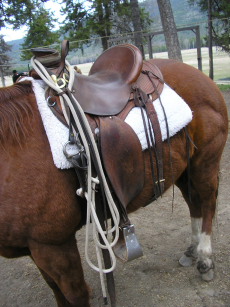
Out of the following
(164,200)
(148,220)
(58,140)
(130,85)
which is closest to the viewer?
(58,140)

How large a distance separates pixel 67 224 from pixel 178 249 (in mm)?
1457

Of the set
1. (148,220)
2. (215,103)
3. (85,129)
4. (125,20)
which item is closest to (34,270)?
(148,220)

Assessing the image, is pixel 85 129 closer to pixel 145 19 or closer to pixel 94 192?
pixel 94 192

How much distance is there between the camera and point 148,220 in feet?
10.4

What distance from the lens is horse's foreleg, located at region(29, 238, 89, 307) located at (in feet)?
4.99

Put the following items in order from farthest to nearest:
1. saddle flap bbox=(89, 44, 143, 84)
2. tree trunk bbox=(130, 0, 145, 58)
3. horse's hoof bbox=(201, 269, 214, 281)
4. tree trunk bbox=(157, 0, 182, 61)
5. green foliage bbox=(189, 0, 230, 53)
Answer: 1. green foliage bbox=(189, 0, 230, 53)
2. tree trunk bbox=(130, 0, 145, 58)
3. tree trunk bbox=(157, 0, 182, 61)
4. horse's hoof bbox=(201, 269, 214, 281)
5. saddle flap bbox=(89, 44, 143, 84)

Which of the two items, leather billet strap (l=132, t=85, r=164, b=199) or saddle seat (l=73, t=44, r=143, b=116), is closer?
saddle seat (l=73, t=44, r=143, b=116)

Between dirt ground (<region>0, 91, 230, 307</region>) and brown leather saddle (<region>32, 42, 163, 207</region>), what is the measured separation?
886 millimetres

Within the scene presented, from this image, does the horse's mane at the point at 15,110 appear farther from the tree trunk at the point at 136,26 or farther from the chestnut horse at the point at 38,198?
the tree trunk at the point at 136,26

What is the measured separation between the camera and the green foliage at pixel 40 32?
1501 centimetres

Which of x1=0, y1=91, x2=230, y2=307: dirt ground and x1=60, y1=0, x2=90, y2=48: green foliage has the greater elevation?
x1=60, y1=0, x2=90, y2=48: green foliage

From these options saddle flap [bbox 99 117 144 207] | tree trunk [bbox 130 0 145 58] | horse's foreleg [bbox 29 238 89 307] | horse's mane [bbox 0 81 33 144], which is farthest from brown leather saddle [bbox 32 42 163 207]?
tree trunk [bbox 130 0 145 58]

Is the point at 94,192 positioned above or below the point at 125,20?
below

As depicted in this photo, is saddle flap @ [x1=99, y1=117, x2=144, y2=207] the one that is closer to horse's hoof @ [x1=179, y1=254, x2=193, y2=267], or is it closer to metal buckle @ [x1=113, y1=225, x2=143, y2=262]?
metal buckle @ [x1=113, y1=225, x2=143, y2=262]
